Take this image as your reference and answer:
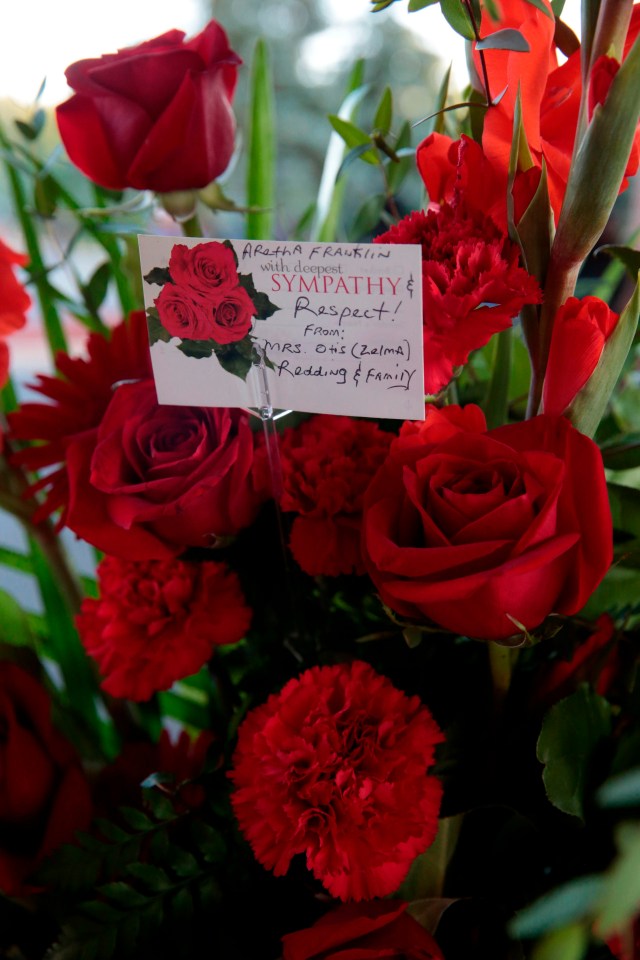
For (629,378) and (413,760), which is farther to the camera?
(629,378)

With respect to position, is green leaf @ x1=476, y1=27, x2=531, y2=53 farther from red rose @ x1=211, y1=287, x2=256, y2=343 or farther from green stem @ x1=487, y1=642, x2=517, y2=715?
green stem @ x1=487, y1=642, x2=517, y2=715

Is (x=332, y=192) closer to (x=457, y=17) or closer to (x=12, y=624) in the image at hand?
(x=457, y=17)

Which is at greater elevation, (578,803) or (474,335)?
(474,335)

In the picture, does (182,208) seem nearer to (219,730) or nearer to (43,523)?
(43,523)

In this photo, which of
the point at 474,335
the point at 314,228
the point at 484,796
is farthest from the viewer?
the point at 314,228

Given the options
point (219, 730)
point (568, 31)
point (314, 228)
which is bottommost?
point (219, 730)

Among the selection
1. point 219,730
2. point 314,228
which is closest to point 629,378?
point 314,228

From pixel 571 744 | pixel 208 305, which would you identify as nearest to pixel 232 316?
pixel 208 305

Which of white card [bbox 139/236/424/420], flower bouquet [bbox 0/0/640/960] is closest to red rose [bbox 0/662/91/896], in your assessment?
flower bouquet [bbox 0/0/640/960]
